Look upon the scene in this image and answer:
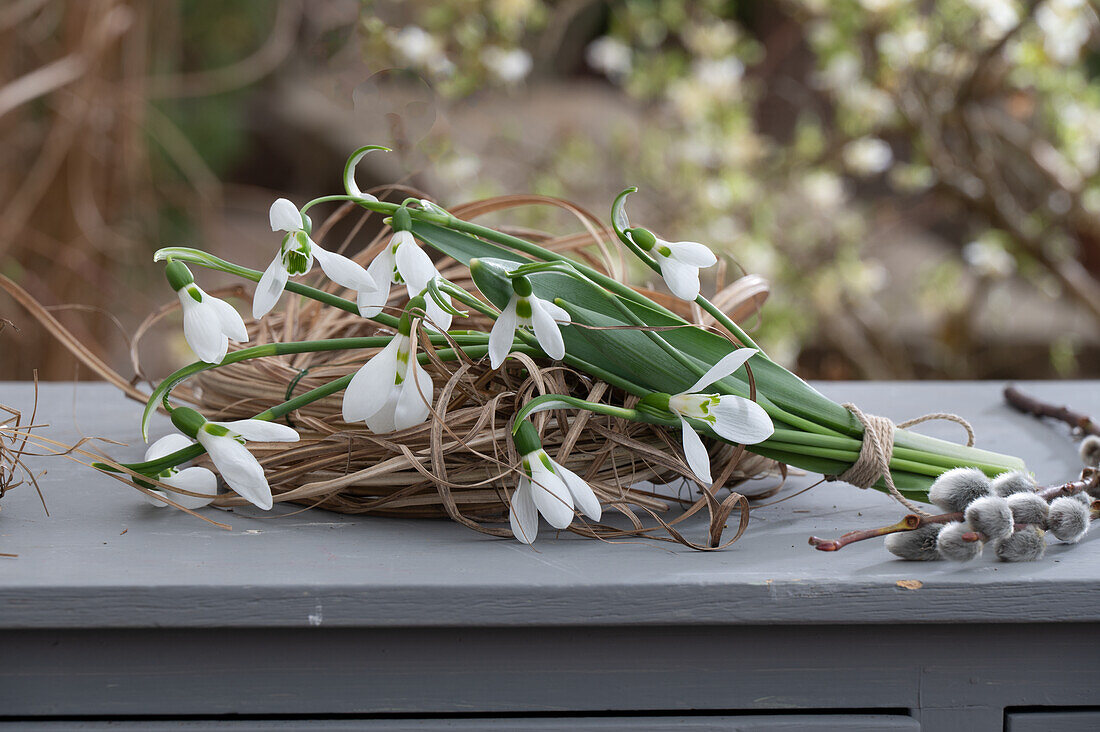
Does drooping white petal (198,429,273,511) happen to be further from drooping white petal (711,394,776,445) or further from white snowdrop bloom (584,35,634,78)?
white snowdrop bloom (584,35,634,78)

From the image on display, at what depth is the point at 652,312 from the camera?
0.44 metres

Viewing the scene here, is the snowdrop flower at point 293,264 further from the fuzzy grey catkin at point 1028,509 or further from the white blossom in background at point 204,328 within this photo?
the fuzzy grey catkin at point 1028,509

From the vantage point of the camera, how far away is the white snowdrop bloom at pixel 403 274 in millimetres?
385

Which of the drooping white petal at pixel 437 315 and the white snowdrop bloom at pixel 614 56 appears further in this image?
the white snowdrop bloom at pixel 614 56

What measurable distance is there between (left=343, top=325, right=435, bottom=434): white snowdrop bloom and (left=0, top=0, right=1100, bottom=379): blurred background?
0.91m

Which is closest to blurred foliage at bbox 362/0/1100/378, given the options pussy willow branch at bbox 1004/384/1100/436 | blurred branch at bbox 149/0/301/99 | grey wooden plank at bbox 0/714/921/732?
blurred branch at bbox 149/0/301/99

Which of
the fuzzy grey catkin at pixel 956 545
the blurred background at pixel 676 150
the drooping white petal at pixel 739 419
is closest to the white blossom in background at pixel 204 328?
the drooping white petal at pixel 739 419

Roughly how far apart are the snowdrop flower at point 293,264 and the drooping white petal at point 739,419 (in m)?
0.16

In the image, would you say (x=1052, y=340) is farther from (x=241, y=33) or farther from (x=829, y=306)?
(x=241, y=33)

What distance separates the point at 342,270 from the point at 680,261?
0.48ft

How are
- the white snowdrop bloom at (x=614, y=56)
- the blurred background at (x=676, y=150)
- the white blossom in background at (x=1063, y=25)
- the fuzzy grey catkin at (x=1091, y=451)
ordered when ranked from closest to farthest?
the fuzzy grey catkin at (x=1091, y=451), the blurred background at (x=676, y=150), the white blossom in background at (x=1063, y=25), the white snowdrop bloom at (x=614, y=56)

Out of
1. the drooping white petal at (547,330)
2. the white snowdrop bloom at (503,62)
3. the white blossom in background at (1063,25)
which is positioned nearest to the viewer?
the drooping white petal at (547,330)

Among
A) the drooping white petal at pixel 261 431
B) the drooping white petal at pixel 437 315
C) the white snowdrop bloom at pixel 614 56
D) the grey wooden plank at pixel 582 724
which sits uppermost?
the white snowdrop bloom at pixel 614 56

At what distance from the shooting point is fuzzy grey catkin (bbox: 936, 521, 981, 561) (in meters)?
0.38
